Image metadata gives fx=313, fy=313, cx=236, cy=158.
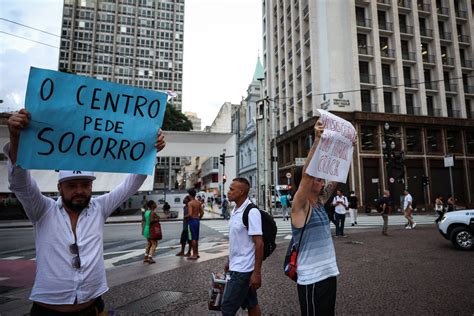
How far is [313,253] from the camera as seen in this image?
2.68 metres

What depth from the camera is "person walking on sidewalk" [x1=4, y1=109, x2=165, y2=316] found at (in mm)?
2105

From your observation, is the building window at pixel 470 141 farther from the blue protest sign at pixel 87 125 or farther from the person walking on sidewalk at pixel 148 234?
the blue protest sign at pixel 87 125

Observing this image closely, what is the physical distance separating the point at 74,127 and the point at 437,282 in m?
6.76

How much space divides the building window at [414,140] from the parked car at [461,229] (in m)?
26.3

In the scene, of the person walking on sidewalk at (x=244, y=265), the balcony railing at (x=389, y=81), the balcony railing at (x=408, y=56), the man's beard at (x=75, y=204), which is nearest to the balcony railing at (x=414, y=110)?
the balcony railing at (x=389, y=81)

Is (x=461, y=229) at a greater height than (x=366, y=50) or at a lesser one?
lesser

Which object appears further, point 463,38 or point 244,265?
point 463,38

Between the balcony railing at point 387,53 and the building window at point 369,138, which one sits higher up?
the balcony railing at point 387,53

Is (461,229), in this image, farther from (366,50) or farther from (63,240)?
(366,50)

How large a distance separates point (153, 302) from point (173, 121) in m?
46.8

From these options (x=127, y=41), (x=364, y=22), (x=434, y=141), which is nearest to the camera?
(x=434, y=141)

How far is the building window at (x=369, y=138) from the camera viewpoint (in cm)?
3212

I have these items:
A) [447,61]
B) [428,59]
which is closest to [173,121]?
[428,59]

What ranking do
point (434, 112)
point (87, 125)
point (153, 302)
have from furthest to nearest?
1. point (434, 112)
2. point (153, 302)
3. point (87, 125)
